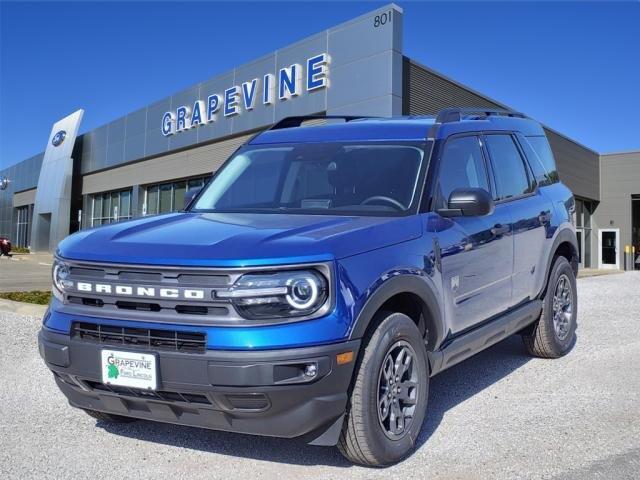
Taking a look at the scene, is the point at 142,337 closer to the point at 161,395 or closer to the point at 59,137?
the point at 161,395

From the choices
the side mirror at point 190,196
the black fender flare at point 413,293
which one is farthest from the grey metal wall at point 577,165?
the black fender flare at point 413,293

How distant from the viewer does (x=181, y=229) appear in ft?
10.9

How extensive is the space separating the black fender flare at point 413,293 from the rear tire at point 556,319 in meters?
2.19

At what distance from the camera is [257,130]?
19469mm

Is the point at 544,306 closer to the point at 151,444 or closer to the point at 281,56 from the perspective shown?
the point at 151,444

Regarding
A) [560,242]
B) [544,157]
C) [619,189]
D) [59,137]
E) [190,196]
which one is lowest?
[560,242]

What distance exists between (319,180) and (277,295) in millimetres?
1556

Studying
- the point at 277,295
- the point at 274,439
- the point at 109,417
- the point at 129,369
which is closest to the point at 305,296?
the point at 277,295

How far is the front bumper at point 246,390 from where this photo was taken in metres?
2.71

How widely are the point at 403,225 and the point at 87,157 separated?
1381 inches

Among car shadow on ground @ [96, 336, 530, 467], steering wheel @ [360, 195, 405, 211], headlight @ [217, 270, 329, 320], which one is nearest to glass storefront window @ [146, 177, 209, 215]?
car shadow on ground @ [96, 336, 530, 467]

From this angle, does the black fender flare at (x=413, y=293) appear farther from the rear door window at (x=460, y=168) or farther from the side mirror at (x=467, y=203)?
the rear door window at (x=460, y=168)

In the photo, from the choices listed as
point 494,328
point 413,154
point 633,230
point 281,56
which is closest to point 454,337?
point 494,328

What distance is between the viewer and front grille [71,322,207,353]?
281cm
